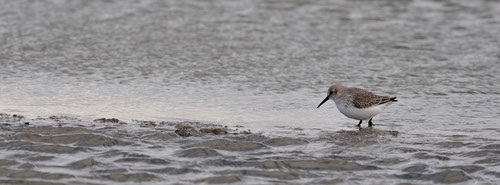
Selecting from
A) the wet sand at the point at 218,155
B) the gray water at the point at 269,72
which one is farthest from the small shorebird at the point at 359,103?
the wet sand at the point at 218,155

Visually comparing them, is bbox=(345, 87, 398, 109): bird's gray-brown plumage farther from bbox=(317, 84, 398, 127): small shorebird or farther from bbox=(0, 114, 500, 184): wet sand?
bbox=(0, 114, 500, 184): wet sand

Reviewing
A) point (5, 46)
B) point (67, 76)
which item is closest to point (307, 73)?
point (67, 76)

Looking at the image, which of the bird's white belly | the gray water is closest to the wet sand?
the gray water

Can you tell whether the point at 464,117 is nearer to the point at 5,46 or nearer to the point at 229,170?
the point at 229,170

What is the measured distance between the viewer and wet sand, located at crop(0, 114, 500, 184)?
7926mm

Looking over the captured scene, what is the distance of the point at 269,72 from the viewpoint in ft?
43.8

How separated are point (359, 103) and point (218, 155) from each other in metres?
2.43

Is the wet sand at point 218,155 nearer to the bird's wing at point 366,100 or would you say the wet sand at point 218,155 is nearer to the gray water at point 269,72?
the gray water at point 269,72

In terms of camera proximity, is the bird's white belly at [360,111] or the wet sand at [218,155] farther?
the bird's white belly at [360,111]

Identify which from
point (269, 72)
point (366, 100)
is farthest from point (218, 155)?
point (269, 72)

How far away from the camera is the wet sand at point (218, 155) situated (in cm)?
793

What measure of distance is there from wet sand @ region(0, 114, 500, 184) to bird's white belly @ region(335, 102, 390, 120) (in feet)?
1.14

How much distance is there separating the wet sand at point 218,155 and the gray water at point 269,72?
0.12ft

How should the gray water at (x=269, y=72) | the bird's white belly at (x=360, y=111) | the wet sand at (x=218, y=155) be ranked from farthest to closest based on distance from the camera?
the bird's white belly at (x=360, y=111) → the gray water at (x=269, y=72) → the wet sand at (x=218, y=155)
